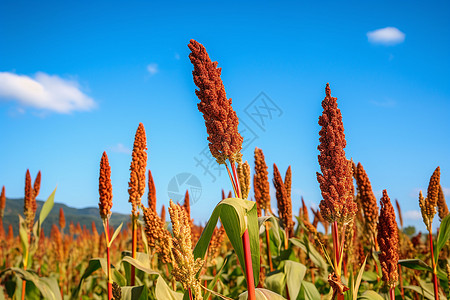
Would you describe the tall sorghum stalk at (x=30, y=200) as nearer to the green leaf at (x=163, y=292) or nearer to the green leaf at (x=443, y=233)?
the green leaf at (x=163, y=292)

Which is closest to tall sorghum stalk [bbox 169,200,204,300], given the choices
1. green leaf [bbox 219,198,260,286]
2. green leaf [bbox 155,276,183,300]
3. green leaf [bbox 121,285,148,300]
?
green leaf [bbox 219,198,260,286]

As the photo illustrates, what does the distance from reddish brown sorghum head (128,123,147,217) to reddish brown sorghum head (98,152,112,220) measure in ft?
0.76

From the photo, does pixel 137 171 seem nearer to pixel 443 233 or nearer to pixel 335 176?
pixel 335 176

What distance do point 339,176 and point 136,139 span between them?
2.24 m

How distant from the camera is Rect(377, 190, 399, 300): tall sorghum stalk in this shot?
2.69 m

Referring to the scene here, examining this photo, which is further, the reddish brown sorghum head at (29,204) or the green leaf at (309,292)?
the reddish brown sorghum head at (29,204)

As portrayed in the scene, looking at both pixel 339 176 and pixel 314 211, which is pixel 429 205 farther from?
pixel 314 211

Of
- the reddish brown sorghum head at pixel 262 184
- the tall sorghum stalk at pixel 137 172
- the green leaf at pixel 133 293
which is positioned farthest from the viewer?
the reddish brown sorghum head at pixel 262 184

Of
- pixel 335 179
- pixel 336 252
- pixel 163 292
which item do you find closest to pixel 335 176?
pixel 335 179

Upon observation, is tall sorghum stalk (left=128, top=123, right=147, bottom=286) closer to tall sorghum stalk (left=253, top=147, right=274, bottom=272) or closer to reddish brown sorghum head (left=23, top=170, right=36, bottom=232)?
tall sorghum stalk (left=253, top=147, right=274, bottom=272)

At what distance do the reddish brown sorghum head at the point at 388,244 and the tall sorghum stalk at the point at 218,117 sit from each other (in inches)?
55.9

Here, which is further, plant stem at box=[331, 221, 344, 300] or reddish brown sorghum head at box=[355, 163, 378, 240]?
reddish brown sorghum head at box=[355, 163, 378, 240]

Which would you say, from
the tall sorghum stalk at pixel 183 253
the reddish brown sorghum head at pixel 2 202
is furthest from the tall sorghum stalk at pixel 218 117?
Result: the reddish brown sorghum head at pixel 2 202

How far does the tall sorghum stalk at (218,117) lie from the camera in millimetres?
2031
